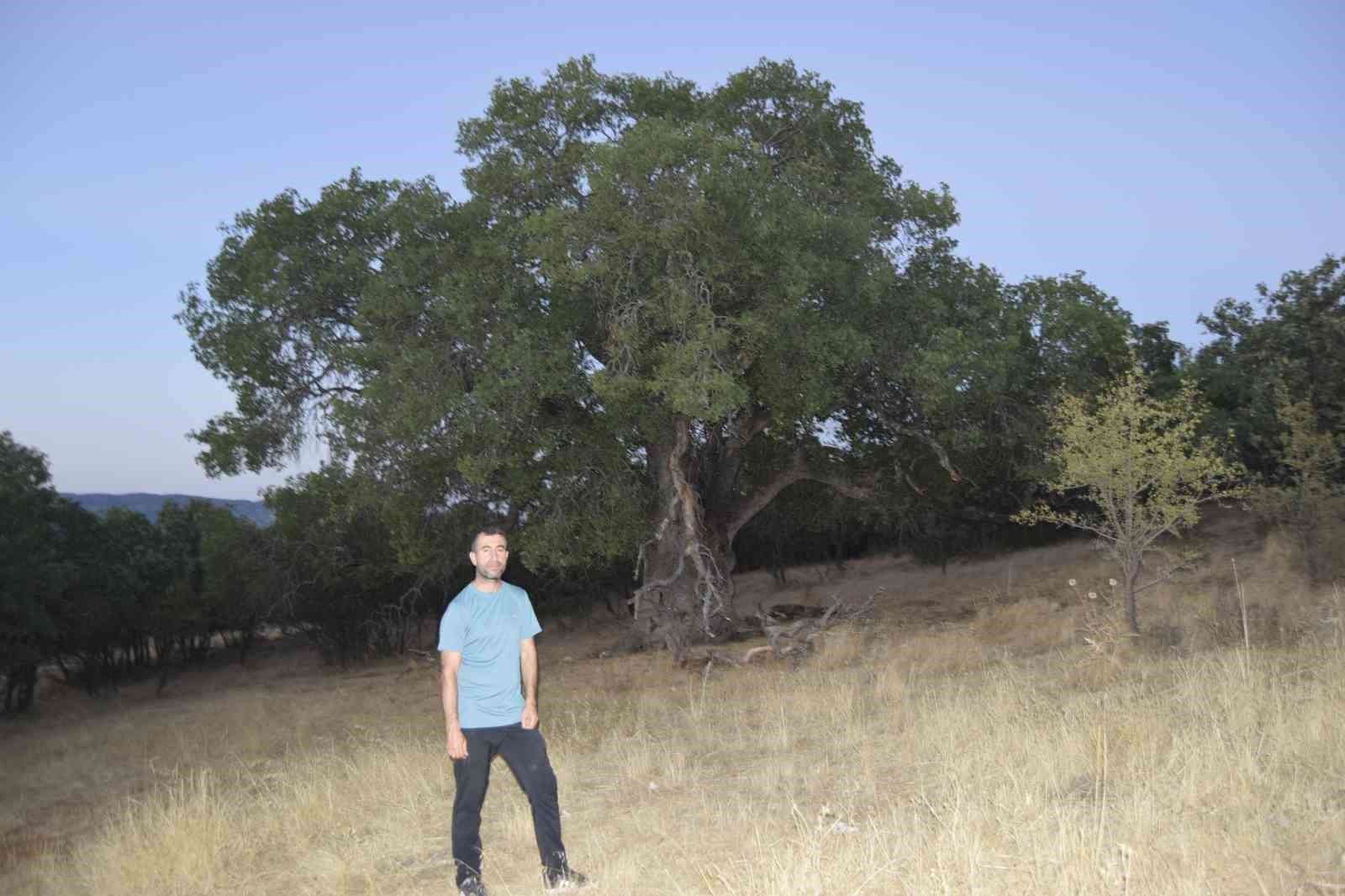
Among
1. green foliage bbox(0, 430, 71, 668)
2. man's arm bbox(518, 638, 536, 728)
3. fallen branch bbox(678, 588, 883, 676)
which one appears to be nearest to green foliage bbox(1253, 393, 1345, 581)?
fallen branch bbox(678, 588, 883, 676)

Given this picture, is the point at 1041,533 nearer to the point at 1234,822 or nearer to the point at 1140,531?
the point at 1140,531

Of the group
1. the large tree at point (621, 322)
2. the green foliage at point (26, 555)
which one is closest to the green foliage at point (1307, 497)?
the large tree at point (621, 322)

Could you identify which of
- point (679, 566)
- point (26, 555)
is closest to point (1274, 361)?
point (679, 566)

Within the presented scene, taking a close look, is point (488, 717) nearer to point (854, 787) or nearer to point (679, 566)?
point (854, 787)

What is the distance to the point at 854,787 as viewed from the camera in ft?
23.5

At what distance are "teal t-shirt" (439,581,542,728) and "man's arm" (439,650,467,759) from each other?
0.04m

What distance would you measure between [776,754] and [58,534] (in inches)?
1086

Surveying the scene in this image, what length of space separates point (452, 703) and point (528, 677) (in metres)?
0.44

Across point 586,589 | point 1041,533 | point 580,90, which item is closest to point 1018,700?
point 580,90

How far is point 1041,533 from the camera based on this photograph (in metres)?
34.1

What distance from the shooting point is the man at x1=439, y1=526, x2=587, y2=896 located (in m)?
5.53

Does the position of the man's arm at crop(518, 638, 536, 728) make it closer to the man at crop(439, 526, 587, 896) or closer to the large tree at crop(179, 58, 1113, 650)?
the man at crop(439, 526, 587, 896)

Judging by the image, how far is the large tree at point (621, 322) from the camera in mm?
15305

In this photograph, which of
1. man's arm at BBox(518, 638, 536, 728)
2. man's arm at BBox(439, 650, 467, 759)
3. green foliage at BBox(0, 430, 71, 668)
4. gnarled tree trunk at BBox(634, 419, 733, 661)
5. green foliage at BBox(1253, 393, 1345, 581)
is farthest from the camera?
green foliage at BBox(0, 430, 71, 668)
